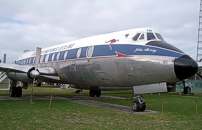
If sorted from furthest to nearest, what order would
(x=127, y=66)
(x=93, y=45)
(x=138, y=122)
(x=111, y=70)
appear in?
(x=93, y=45) → (x=111, y=70) → (x=127, y=66) → (x=138, y=122)

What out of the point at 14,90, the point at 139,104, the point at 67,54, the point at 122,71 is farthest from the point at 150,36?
the point at 14,90

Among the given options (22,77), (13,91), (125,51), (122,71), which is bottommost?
(13,91)

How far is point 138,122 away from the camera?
28.1 ft

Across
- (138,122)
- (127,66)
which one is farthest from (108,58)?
(138,122)

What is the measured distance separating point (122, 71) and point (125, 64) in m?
0.40

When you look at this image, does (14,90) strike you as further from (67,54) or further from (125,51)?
(125,51)

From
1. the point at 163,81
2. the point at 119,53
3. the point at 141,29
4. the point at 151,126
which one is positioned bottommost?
the point at 151,126

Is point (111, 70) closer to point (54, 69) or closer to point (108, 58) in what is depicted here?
point (108, 58)

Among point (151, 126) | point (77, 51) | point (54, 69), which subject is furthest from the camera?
point (54, 69)

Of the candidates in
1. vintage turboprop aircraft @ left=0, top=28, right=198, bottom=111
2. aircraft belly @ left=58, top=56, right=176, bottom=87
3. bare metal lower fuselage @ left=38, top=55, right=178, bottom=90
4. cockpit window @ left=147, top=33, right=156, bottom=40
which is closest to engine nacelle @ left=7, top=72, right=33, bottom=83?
vintage turboprop aircraft @ left=0, top=28, right=198, bottom=111

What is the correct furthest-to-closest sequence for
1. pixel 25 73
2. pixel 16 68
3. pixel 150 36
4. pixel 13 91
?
pixel 13 91
pixel 16 68
pixel 25 73
pixel 150 36

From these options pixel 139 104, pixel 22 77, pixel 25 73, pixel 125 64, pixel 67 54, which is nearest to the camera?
pixel 125 64

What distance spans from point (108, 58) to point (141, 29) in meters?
2.12

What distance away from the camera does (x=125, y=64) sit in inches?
416
